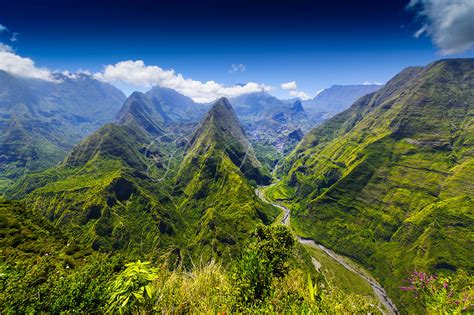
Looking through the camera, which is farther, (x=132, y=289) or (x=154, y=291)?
(x=154, y=291)

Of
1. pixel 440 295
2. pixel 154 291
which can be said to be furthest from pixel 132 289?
pixel 440 295

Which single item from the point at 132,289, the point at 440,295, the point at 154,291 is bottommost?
the point at 440,295

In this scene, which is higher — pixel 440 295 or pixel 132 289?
pixel 132 289

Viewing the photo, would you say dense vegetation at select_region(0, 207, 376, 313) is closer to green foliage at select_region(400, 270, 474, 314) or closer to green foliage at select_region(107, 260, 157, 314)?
green foliage at select_region(107, 260, 157, 314)

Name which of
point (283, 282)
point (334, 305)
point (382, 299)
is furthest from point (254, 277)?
point (382, 299)

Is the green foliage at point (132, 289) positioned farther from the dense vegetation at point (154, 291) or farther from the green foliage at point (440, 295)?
the green foliage at point (440, 295)

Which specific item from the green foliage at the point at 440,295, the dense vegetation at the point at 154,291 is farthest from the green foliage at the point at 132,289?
the green foliage at the point at 440,295

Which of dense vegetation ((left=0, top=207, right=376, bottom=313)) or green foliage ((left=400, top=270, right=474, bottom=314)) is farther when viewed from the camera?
green foliage ((left=400, top=270, right=474, bottom=314))

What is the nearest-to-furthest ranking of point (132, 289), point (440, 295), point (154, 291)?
point (132, 289) < point (154, 291) < point (440, 295)

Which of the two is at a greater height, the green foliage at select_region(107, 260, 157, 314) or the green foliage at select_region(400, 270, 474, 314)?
the green foliage at select_region(107, 260, 157, 314)

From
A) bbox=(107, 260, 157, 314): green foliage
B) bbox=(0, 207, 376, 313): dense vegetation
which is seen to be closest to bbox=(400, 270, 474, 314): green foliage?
bbox=(0, 207, 376, 313): dense vegetation

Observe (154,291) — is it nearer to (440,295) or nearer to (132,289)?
(132,289)
